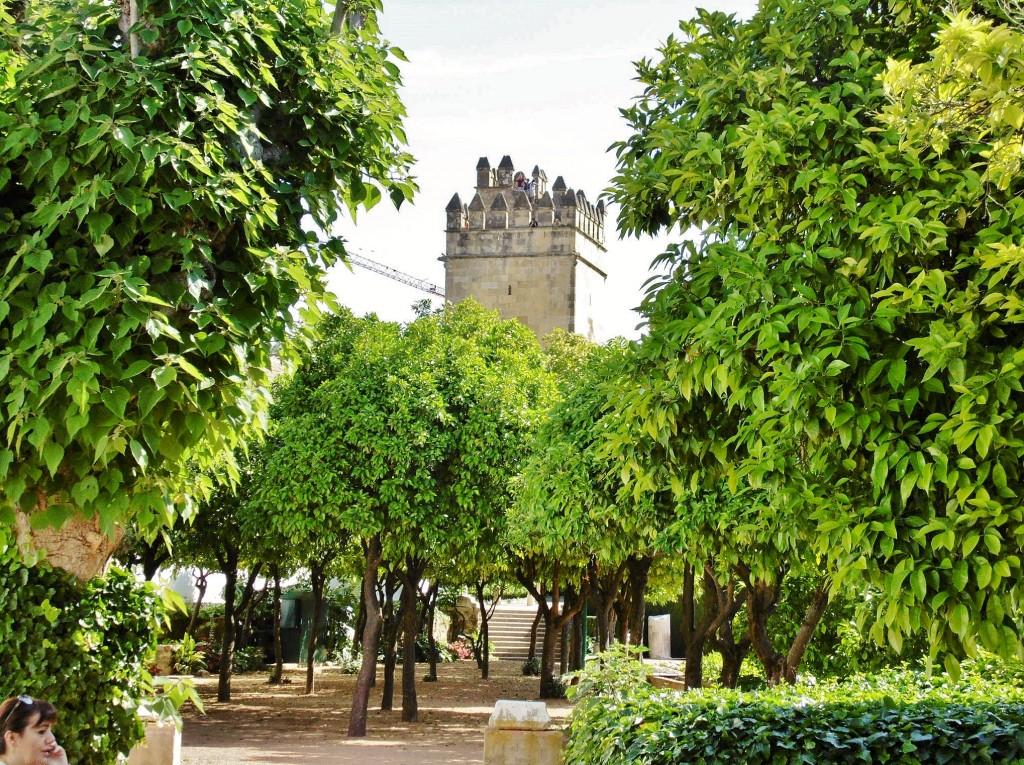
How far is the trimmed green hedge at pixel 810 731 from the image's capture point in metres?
6.87

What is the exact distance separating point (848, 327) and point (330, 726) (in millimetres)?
17605

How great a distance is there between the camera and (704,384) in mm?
4520

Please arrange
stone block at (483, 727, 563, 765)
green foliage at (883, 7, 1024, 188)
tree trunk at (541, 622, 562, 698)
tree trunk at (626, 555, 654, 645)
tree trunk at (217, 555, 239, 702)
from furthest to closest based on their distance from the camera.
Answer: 1. tree trunk at (541, 622, 562, 698)
2. tree trunk at (217, 555, 239, 702)
3. tree trunk at (626, 555, 654, 645)
4. stone block at (483, 727, 563, 765)
5. green foliage at (883, 7, 1024, 188)

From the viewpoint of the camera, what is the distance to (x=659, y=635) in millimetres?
38656

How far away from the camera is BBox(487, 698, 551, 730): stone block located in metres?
8.98

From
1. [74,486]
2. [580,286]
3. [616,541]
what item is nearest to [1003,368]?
[74,486]

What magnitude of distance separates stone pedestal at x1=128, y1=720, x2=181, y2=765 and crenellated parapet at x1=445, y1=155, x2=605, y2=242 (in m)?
45.1

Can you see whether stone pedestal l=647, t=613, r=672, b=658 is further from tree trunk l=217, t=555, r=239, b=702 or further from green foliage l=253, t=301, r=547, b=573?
green foliage l=253, t=301, r=547, b=573

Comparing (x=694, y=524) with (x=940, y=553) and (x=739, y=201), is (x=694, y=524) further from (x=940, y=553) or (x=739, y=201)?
(x=940, y=553)

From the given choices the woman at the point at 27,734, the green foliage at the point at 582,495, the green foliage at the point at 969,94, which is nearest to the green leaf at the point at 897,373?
the green foliage at the point at 969,94

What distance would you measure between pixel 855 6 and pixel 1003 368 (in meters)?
2.28

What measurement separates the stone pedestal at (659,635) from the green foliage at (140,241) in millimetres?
34843

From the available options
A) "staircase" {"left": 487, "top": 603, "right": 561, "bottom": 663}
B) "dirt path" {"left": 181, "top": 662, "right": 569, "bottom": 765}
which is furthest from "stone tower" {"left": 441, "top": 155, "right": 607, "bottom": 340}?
"dirt path" {"left": 181, "top": 662, "right": 569, "bottom": 765}

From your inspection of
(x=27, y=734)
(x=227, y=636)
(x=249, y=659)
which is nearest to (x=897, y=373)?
(x=27, y=734)
